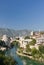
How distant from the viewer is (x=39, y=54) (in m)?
40.8

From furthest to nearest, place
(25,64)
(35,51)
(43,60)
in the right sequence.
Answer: (35,51) < (43,60) < (25,64)

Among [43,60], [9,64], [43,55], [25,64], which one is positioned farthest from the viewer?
[43,55]

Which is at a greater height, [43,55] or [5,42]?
[5,42]

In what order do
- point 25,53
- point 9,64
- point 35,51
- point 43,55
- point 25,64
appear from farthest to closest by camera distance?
point 25,53, point 35,51, point 43,55, point 25,64, point 9,64

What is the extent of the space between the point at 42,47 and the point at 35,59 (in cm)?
556

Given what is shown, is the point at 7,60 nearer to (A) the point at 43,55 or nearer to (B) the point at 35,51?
(A) the point at 43,55

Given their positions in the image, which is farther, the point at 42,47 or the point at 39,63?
the point at 42,47

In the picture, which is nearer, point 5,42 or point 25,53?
point 25,53

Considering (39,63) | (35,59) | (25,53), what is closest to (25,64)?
(39,63)

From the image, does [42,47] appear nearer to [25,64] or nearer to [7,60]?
[25,64]

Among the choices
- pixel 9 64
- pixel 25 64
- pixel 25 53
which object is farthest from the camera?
pixel 25 53

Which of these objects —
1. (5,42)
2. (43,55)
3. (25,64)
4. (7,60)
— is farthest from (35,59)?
(5,42)

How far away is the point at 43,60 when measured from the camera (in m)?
37.5

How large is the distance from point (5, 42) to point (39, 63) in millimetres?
33512
